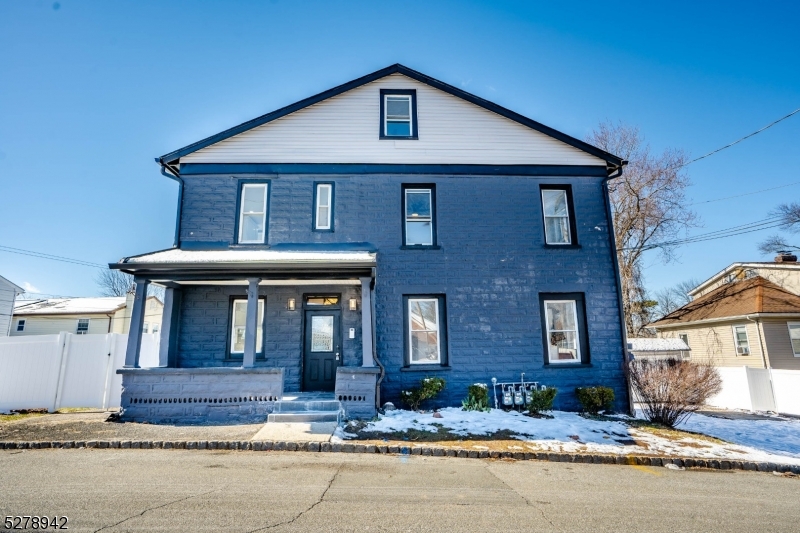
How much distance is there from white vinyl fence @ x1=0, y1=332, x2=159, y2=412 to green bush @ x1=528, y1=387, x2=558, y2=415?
10760 millimetres

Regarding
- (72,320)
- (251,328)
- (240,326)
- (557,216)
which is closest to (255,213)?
(240,326)

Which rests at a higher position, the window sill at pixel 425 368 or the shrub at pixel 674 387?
the window sill at pixel 425 368

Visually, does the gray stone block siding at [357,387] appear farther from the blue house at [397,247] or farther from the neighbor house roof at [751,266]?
the neighbor house roof at [751,266]

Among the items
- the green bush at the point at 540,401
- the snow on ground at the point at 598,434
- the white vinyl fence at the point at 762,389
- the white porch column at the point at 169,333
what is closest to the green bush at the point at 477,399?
the snow on ground at the point at 598,434

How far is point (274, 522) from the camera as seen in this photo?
3750 millimetres

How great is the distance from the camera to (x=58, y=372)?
9.93 metres

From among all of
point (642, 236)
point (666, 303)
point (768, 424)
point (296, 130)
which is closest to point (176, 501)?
point (296, 130)

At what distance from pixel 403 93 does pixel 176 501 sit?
11.0m

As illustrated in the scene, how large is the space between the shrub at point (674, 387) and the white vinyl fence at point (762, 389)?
5.92m

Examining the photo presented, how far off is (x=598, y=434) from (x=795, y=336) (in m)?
15.3

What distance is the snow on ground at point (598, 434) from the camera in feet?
22.2

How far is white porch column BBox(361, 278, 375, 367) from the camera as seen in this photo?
8.58 meters

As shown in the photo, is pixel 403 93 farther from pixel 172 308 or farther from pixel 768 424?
pixel 768 424

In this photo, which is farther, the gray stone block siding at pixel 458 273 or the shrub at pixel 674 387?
the gray stone block siding at pixel 458 273
